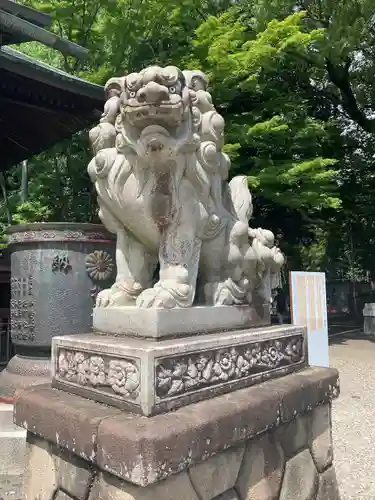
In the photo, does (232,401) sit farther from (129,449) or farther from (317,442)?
(317,442)

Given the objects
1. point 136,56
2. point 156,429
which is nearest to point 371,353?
point 136,56

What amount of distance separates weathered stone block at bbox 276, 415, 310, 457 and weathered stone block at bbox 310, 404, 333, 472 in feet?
0.22

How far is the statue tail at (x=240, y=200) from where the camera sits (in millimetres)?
2641

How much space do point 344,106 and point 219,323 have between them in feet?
43.1

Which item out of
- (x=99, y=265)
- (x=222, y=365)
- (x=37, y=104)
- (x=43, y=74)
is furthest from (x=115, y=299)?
(x=37, y=104)

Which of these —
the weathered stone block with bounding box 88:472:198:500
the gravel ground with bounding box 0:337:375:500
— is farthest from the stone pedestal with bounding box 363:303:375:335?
the weathered stone block with bounding box 88:472:198:500

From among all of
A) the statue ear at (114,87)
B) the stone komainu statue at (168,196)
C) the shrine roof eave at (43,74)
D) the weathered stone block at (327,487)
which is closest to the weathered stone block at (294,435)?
the weathered stone block at (327,487)

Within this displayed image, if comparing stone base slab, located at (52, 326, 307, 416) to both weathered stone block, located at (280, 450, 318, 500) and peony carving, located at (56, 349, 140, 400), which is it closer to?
peony carving, located at (56, 349, 140, 400)

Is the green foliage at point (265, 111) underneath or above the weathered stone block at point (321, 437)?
above

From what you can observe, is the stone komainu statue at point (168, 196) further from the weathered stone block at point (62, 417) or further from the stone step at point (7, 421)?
the stone step at point (7, 421)

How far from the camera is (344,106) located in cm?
1366

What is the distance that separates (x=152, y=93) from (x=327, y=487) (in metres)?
2.37

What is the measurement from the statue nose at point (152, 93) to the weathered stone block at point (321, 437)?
1.89m

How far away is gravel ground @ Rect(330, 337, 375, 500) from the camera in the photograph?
331 centimetres
